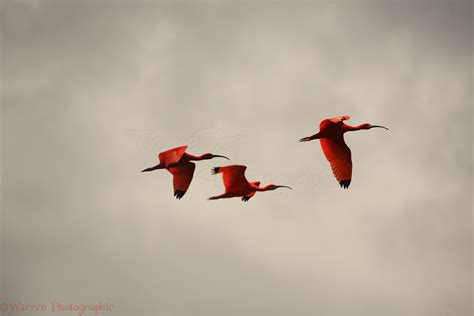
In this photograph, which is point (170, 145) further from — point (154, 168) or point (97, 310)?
point (97, 310)

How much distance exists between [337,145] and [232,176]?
4.22 metres

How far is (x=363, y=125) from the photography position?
37219 mm

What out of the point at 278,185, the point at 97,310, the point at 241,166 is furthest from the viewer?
the point at 97,310

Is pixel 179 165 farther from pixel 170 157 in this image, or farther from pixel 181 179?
pixel 170 157

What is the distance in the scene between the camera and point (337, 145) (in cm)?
3697

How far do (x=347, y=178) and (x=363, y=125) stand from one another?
207 cm

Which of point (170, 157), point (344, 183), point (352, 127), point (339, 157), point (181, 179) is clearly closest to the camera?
point (170, 157)

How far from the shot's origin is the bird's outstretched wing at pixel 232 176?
3550cm

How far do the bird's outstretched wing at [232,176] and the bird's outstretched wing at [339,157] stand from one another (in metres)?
3.41

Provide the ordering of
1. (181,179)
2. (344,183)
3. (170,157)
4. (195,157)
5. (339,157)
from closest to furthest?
(170,157), (339,157), (344,183), (195,157), (181,179)

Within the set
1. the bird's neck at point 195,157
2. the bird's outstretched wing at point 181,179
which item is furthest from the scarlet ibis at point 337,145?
Answer: the bird's outstretched wing at point 181,179

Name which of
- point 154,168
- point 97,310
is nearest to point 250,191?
point 154,168

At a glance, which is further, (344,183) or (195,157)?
(195,157)

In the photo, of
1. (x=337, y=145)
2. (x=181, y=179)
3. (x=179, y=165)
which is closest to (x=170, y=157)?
(x=179, y=165)
